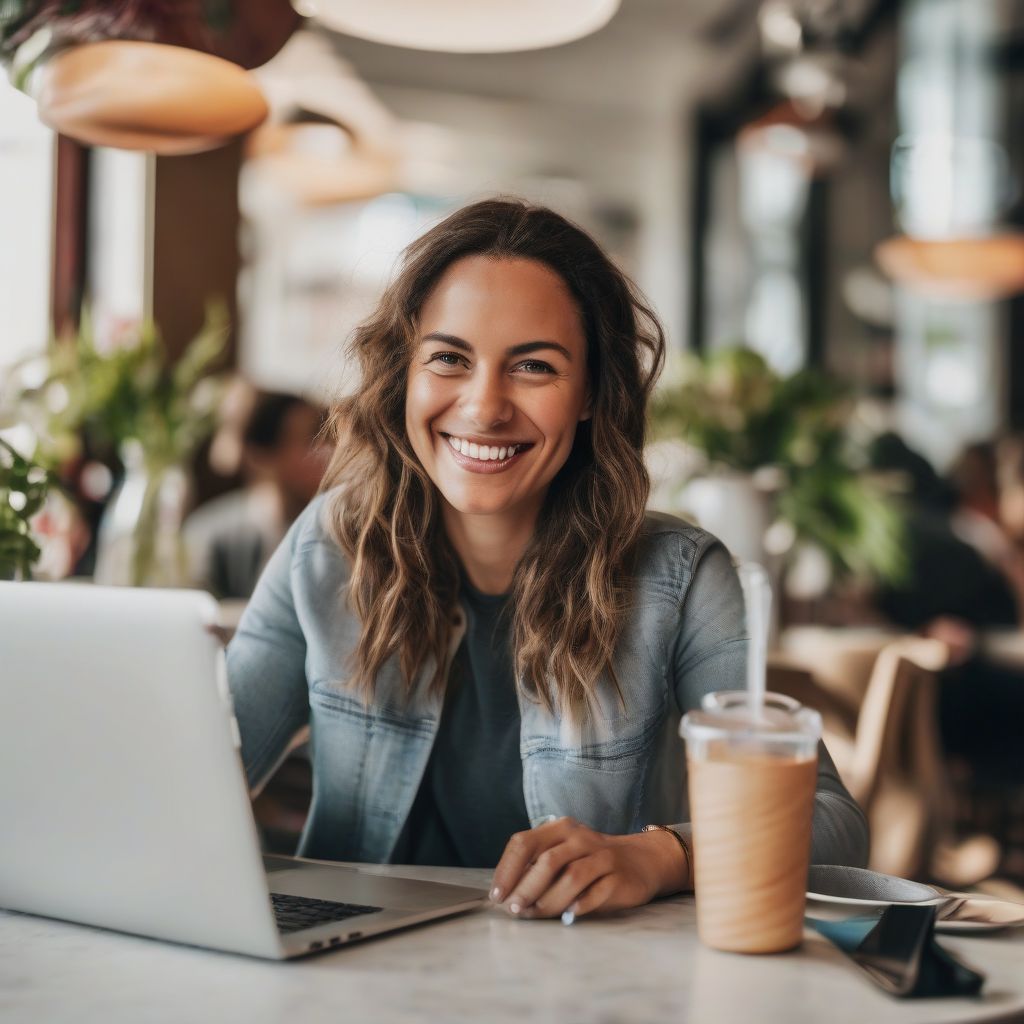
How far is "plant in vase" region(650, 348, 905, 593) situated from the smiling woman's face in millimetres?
1521

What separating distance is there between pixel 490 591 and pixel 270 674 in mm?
268

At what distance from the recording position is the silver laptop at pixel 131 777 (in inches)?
31.9

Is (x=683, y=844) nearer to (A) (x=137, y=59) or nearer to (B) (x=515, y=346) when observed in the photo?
(B) (x=515, y=346)

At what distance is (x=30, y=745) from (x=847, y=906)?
612mm

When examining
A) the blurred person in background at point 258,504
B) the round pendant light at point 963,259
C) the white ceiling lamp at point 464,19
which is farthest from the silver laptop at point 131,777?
the round pendant light at point 963,259

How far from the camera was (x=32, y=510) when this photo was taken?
1.42m

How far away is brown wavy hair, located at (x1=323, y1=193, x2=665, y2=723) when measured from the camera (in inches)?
54.6

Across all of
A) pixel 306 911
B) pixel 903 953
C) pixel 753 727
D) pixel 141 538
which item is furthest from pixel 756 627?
pixel 141 538

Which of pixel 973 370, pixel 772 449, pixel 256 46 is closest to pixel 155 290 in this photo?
pixel 772 449

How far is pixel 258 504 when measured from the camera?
154 inches

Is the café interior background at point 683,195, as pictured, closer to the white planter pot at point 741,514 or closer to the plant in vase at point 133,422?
the plant in vase at point 133,422

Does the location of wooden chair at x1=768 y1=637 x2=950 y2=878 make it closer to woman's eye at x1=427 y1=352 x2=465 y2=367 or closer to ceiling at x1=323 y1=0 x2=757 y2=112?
woman's eye at x1=427 y1=352 x2=465 y2=367

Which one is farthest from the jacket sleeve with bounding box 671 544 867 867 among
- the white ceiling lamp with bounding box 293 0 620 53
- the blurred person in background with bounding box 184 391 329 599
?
the blurred person in background with bounding box 184 391 329 599

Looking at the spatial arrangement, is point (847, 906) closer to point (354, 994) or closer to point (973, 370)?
point (354, 994)
